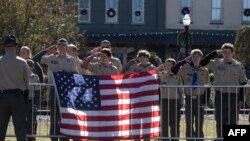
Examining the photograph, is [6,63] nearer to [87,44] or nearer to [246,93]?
[246,93]

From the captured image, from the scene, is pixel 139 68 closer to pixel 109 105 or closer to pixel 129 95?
pixel 129 95

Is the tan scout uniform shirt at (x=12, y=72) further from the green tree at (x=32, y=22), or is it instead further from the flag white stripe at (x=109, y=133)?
the green tree at (x=32, y=22)

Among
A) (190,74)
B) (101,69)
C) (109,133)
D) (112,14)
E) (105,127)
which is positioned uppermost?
(112,14)

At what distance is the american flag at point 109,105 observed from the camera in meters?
14.1

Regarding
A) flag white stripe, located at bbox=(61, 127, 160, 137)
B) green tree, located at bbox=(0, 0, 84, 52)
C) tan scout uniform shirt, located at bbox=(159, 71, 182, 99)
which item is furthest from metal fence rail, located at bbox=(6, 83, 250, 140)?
green tree, located at bbox=(0, 0, 84, 52)

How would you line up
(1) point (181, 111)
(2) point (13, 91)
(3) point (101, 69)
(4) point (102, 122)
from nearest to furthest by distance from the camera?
(2) point (13, 91), (4) point (102, 122), (3) point (101, 69), (1) point (181, 111)

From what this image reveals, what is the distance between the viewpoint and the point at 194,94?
14.8m

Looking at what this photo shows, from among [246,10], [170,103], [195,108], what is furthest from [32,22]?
[246,10]

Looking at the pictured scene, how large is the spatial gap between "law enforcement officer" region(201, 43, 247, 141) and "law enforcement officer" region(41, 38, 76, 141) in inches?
107

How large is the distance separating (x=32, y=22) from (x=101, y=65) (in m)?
18.3

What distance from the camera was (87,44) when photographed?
163 feet

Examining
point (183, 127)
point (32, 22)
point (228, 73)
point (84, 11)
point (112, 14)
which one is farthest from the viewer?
point (112, 14)

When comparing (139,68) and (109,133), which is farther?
(139,68)

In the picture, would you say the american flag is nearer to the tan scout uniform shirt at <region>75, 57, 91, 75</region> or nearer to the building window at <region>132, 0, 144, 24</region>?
the tan scout uniform shirt at <region>75, 57, 91, 75</region>
